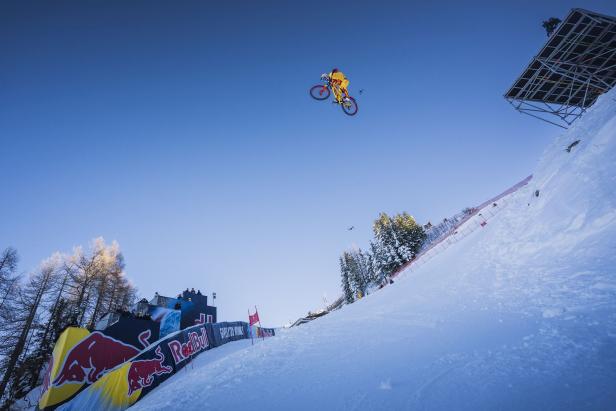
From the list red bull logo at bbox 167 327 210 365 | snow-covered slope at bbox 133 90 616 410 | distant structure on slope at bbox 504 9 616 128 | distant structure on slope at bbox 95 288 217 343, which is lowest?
snow-covered slope at bbox 133 90 616 410

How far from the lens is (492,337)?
20.3 ft

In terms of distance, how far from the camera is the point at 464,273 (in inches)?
479

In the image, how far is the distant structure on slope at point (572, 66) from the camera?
1521 cm

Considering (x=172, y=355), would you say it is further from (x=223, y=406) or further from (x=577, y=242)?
(x=577, y=242)

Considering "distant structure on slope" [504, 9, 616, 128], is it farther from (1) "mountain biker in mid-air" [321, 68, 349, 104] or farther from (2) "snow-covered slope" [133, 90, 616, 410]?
(1) "mountain biker in mid-air" [321, 68, 349, 104]

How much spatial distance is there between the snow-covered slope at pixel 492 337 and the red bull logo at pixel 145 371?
5.09 metres

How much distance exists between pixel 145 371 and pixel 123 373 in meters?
1.71

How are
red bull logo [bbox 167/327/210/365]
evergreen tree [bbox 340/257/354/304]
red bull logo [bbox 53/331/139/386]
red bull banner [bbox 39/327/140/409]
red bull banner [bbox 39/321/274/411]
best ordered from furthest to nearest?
1. evergreen tree [bbox 340/257/354/304]
2. red bull logo [bbox 167/327/210/365]
3. red bull logo [bbox 53/331/139/386]
4. red bull banner [bbox 39/327/140/409]
5. red bull banner [bbox 39/321/274/411]

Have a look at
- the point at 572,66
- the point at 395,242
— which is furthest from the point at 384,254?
the point at 572,66

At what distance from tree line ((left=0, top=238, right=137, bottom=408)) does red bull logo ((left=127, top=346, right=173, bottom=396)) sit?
7659 mm

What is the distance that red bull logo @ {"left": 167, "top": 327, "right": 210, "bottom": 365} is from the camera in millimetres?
16359

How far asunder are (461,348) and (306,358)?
4.13 meters

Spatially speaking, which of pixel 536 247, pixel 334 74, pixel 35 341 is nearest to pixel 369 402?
pixel 536 247

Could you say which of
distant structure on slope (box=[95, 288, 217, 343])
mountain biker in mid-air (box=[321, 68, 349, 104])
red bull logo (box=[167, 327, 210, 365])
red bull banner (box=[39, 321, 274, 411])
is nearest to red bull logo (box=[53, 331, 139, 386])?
red bull banner (box=[39, 321, 274, 411])
